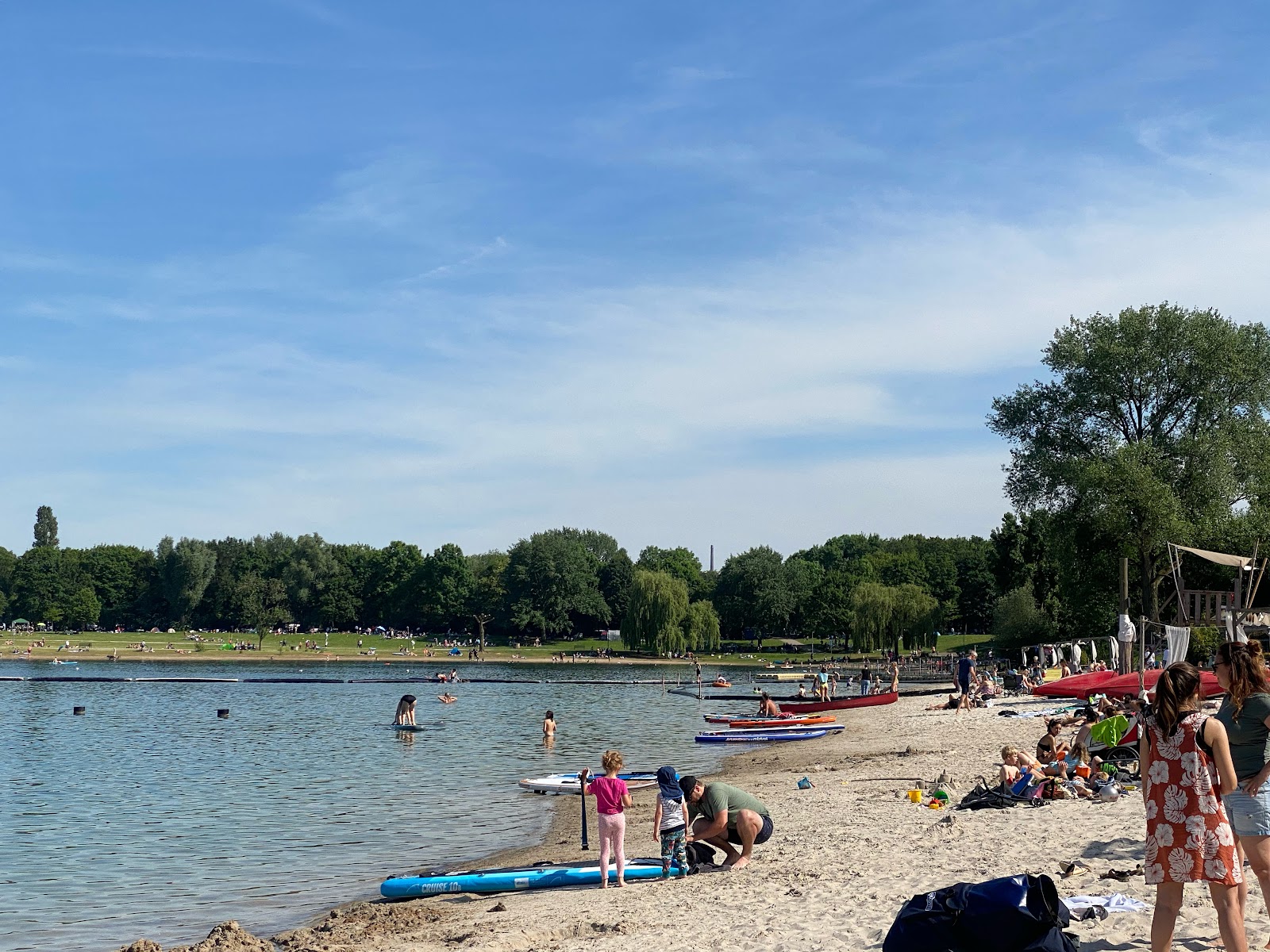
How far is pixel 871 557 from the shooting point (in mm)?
132125

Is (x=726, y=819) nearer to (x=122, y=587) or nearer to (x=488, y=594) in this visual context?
(x=488, y=594)

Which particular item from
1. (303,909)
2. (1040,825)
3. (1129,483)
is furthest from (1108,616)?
(303,909)

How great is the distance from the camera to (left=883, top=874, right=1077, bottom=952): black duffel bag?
22.7 feet

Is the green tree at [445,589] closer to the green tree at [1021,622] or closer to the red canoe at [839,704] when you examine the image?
the green tree at [1021,622]

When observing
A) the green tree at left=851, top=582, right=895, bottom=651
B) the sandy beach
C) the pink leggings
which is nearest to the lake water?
the sandy beach

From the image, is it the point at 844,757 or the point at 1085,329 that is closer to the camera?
the point at 844,757

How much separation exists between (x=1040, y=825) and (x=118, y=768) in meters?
25.6

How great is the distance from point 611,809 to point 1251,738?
6.92m

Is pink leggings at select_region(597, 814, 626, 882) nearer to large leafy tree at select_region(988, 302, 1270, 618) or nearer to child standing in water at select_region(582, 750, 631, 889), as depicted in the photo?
child standing in water at select_region(582, 750, 631, 889)

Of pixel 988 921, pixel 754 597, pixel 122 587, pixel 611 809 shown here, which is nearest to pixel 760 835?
pixel 611 809

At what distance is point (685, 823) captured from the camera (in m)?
12.8

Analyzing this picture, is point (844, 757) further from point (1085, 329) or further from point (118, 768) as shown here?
point (1085, 329)

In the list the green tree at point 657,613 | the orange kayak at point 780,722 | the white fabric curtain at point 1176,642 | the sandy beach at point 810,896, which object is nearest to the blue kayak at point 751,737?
the orange kayak at point 780,722

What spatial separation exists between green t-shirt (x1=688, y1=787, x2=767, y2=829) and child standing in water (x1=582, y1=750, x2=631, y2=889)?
103 cm
